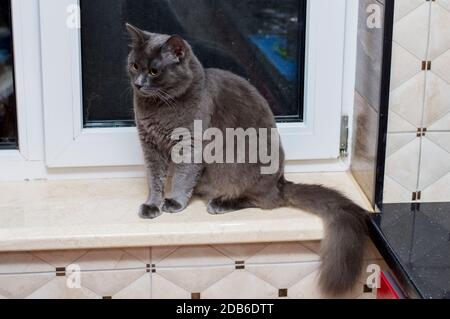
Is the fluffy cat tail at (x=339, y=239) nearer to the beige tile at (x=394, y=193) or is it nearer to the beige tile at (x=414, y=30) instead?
the beige tile at (x=394, y=193)

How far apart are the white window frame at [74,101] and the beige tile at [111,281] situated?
32cm

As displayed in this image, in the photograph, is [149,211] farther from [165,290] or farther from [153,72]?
[153,72]

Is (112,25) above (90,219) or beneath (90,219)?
above

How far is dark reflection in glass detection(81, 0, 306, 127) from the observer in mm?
1790

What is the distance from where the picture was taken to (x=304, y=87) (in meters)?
1.86

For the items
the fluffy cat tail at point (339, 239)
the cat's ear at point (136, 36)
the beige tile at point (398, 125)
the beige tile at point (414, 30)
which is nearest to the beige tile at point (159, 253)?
the fluffy cat tail at point (339, 239)

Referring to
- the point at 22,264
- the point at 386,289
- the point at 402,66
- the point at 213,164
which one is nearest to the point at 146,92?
the point at 213,164

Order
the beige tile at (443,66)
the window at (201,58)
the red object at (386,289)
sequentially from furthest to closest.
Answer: the window at (201,58), the beige tile at (443,66), the red object at (386,289)

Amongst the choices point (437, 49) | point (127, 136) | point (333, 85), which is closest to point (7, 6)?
point (127, 136)

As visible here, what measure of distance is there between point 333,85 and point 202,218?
469 millimetres

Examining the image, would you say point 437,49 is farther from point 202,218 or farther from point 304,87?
point 202,218

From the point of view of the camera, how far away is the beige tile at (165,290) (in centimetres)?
167
